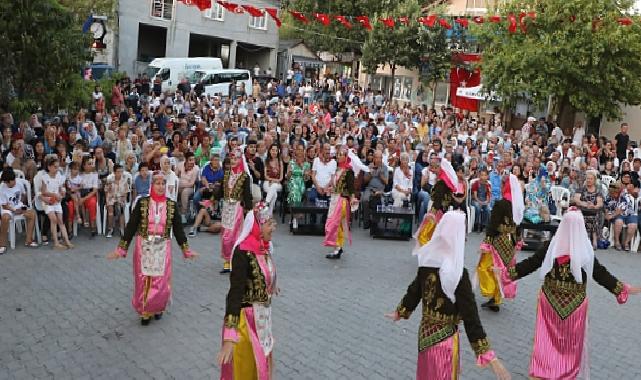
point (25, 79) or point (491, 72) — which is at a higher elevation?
point (491, 72)

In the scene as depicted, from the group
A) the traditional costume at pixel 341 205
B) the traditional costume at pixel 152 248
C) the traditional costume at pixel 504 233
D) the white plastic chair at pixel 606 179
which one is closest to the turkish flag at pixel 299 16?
the white plastic chair at pixel 606 179

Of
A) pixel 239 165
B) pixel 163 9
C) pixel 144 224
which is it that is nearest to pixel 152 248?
pixel 144 224

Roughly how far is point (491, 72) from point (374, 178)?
12954 mm

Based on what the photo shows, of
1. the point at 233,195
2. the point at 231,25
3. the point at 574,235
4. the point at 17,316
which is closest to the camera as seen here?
the point at 574,235

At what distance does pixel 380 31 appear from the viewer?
31.8m

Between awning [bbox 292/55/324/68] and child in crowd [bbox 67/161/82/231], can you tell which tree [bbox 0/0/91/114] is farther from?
awning [bbox 292/55/324/68]

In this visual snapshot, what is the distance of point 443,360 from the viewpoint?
4.89 meters

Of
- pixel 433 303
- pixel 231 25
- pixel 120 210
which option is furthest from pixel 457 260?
Answer: pixel 231 25

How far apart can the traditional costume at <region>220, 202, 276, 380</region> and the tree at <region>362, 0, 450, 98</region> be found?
90.4 ft

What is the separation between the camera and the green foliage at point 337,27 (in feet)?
117

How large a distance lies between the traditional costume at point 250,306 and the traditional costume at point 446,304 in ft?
3.84

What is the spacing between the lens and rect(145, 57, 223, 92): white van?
94.8 feet

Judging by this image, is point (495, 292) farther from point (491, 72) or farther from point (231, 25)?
point (231, 25)

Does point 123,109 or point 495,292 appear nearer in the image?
point 495,292
